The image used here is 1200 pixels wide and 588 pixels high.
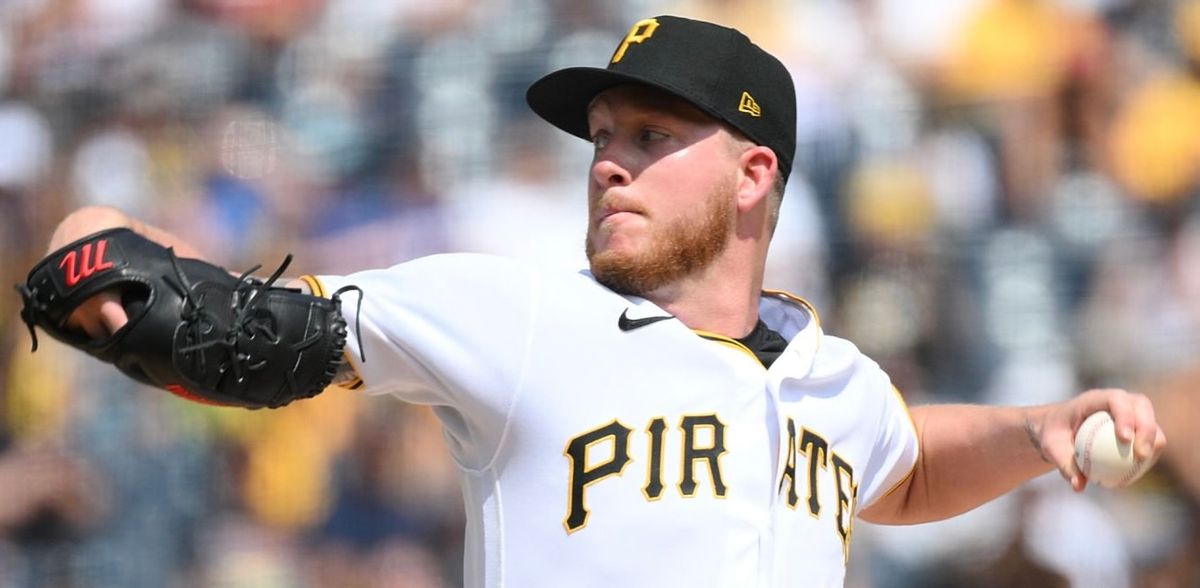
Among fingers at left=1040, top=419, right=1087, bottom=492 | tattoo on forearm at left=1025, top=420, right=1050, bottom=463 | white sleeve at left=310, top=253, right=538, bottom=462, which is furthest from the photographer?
tattoo on forearm at left=1025, top=420, right=1050, bottom=463

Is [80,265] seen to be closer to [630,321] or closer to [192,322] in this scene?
[192,322]

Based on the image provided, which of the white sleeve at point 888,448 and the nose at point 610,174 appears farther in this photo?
the white sleeve at point 888,448

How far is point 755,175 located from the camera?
2658 mm

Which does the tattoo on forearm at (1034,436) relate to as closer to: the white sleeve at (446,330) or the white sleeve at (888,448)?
the white sleeve at (888,448)

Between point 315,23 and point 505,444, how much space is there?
3543 millimetres

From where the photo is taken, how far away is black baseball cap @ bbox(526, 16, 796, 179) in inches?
98.4

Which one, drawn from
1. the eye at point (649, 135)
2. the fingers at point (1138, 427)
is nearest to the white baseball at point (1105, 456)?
the fingers at point (1138, 427)

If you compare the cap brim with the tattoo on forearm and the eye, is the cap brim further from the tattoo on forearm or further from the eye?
the tattoo on forearm

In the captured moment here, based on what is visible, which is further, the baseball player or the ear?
the ear

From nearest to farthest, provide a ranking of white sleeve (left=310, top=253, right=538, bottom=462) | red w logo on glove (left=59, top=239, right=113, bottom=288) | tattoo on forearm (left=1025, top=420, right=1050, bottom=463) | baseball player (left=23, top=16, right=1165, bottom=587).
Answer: red w logo on glove (left=59, top=239, right=113, bottom=288), baseball player (left=23, top=16, right=1165, bottom=587), white sleeve (left=310, top=253, right=538, bottom=462), tattoo on forearm (left=1025, top=420, right=1050, bottom=463)

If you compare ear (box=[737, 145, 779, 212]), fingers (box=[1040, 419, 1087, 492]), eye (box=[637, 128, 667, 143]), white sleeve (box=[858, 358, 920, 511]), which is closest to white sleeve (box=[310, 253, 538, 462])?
eye (box=[637, 128, 667, 143])

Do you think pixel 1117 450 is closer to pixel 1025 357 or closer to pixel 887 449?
pixel 887 449

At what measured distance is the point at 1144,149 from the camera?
14.4ft

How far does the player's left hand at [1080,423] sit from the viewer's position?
225 cm
